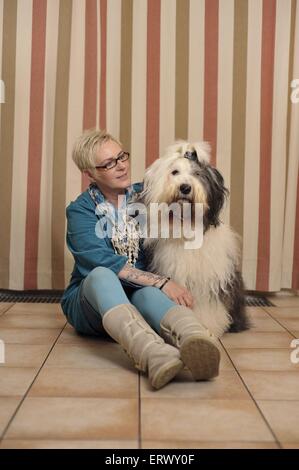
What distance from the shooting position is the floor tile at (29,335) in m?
2.19

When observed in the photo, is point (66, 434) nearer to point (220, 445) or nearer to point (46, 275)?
point (220, 445)

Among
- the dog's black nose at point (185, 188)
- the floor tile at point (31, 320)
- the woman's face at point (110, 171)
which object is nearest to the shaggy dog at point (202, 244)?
the dog's black nose at point (185, 188)

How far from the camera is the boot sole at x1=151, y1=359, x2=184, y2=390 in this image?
61.6 inches

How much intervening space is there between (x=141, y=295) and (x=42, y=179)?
1439 mm

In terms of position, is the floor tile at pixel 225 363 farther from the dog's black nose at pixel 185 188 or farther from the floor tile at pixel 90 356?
the dog's black nose at pixel 185 188

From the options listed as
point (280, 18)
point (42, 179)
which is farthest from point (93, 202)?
point (280, 18)

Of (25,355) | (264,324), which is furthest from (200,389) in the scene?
(264,324)

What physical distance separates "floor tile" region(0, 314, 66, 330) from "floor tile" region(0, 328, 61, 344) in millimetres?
63

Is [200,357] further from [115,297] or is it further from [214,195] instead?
[214,195]

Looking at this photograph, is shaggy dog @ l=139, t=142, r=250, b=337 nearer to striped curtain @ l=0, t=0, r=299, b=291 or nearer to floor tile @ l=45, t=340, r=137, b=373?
floor tile @ l=45, t=340, r=137, b=373

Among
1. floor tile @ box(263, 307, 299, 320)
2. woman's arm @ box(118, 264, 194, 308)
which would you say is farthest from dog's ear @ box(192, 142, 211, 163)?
floor tile @ box(263, 307, 299, 320)

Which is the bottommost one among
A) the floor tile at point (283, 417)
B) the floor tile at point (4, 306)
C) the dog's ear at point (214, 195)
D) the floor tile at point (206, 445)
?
the floor tile at point (4, 306)

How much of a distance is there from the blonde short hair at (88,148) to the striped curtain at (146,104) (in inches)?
35.5

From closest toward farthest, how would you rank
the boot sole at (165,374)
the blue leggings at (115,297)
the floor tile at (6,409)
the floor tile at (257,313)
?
the floor tile at (6,409) → the boot sole at (165,374) → the blue leggings at (115,297) → the floor tile at (257,313)
